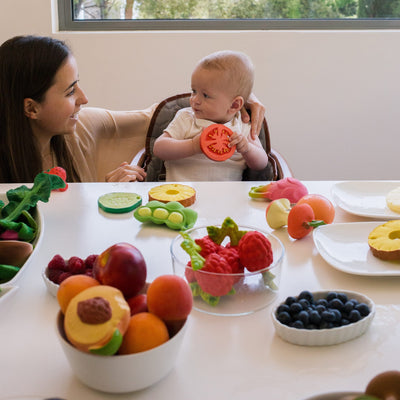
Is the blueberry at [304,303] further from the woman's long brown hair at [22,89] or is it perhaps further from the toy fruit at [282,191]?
the woman's long brown hair at [22,89]

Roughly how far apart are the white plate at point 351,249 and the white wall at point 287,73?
6.50 feet

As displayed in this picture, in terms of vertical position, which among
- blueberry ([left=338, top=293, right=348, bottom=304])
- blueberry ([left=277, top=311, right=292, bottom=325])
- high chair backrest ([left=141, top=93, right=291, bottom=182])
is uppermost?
blueberry ([left=338, top=293, right=348, bottom=304])

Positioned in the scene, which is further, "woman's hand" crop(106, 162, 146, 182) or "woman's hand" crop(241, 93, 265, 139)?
"woman's hand" crop(241, 93, 265, 139)

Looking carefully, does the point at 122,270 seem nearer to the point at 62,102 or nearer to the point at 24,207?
the point at 24,207

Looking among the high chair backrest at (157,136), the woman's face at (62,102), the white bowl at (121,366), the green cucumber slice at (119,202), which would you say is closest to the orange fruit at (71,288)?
the white bowl at (121,366)

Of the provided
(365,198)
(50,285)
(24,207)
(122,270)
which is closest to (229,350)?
(122,270)

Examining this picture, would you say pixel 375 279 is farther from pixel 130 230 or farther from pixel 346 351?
pixel 130 230

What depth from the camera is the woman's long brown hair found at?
163 cm

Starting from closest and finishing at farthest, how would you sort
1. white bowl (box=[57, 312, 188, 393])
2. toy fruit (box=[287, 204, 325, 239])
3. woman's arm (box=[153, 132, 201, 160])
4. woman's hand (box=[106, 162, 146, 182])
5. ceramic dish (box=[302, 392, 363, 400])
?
ceramic dish (box=[302, 392, 363, 400])
white bowl (box=[57, 312, 188, 393])
toy fruit (box=[287, 204, 325, 239])
woman's hand (box=[106, 162, 146, 182])
woman's arm (box=[153, 132, 201, 160])

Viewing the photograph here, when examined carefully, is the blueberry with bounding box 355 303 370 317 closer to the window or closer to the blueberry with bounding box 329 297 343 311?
the blueberry with bounding box 329 297 343 311

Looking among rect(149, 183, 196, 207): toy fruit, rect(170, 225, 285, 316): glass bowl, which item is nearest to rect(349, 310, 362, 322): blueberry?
rect(170, 225, 285, 316): glass bowl

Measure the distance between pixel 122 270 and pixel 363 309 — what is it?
0.36 meters

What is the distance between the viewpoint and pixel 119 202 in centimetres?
125

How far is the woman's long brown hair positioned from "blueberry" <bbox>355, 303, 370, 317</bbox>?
4.08ft
